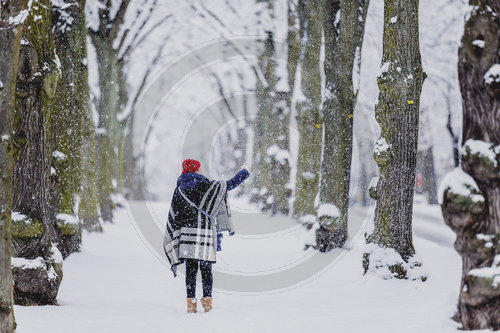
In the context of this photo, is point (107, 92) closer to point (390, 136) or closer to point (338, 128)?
point (338, 128)

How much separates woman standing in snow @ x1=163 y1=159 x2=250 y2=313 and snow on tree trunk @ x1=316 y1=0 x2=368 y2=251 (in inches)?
159

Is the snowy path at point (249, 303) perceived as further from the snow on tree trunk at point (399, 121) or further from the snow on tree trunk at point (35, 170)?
the snow on tree trunk at point (399, 121)

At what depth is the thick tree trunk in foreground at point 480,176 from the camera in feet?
12.9

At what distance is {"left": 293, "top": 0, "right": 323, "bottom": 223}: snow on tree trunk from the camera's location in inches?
527

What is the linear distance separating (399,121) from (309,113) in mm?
5976

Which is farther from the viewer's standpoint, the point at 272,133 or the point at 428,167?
the point at 428,167

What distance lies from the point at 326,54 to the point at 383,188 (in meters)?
3.84

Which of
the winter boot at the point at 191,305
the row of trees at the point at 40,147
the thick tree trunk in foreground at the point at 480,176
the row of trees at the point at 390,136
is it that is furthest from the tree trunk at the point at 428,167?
the thick tree trunk in foreground at the point at 480,176

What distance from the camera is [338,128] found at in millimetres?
10500

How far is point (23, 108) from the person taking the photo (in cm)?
653

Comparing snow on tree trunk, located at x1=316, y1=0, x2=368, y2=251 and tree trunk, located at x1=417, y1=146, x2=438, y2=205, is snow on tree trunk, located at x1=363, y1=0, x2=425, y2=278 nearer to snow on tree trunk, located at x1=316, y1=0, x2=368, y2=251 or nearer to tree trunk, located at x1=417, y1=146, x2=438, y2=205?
snow on tree trunk, located at x1=316, y1=0, x2=368, y2=251

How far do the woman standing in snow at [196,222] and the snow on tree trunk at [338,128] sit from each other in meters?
4.04

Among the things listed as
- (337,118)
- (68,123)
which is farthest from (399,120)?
(68,123)

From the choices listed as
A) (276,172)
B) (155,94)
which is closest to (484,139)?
(276,172)
